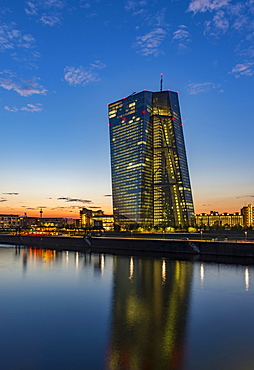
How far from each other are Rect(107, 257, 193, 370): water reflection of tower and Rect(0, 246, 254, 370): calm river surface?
77mm

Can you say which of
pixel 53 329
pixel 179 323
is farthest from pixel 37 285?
pixel 179 323

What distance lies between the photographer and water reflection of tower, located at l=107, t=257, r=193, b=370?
2343cm

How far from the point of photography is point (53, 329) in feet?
102

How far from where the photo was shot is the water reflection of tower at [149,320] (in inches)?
923

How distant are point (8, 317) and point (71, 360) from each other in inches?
596

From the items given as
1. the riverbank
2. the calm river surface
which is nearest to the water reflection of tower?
the calm river surface

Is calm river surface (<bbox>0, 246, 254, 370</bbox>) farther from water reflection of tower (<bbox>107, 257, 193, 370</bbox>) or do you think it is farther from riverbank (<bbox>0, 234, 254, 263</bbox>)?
riverbank (<bbox>0, 234, 254, 263</bbox>)

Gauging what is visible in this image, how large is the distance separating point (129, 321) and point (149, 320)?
7.13ft

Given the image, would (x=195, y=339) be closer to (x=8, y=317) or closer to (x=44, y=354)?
(x=44, y=354)

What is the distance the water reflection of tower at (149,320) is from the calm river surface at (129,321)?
0.25 ft

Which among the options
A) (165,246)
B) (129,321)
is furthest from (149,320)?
(165,246)

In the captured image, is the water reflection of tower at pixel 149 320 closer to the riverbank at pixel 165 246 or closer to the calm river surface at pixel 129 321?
the calm river surface at pixel 129 321

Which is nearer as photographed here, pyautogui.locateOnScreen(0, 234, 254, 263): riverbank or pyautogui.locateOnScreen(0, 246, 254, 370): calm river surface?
pyautogui.locateOnScreen(0, 246, 254, 370): calm river surface

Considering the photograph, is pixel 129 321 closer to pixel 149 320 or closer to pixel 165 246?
pixel 149 320
